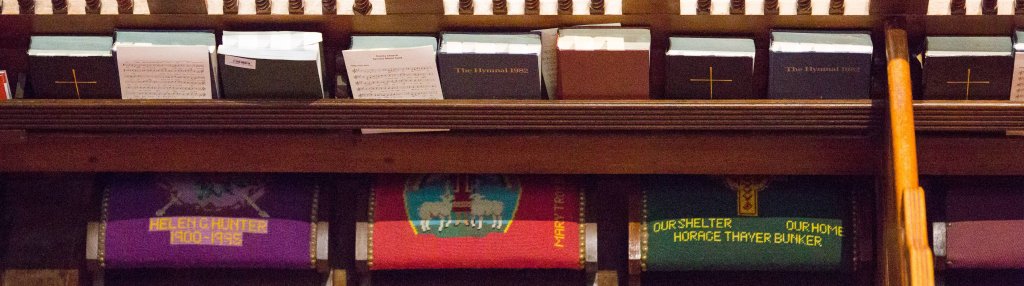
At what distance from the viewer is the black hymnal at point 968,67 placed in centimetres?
246

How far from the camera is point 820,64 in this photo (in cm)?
249

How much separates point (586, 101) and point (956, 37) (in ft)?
2.54

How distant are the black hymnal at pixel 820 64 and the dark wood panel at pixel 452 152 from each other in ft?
0.43

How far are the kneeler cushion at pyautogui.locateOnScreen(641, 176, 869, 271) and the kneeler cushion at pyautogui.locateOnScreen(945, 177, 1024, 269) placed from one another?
214 mm

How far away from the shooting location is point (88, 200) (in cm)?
284

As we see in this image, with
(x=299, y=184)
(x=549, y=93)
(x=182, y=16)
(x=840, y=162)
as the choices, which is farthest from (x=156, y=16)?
(x=840, y=162)

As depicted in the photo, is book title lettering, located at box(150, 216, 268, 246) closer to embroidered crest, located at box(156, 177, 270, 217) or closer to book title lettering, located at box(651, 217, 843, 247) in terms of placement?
Result: embroidered crest, located at box(156, 177, 270, 217)

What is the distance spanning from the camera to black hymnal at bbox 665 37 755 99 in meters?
Result: 2.50

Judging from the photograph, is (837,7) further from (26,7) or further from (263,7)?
(26,7)

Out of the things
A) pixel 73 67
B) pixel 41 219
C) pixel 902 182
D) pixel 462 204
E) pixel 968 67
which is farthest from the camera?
pixel 41 219

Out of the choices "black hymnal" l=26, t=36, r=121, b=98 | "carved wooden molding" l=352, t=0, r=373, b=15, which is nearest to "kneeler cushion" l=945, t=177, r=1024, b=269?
"carved wooden molding" l=352, t=0, r=373, b=15

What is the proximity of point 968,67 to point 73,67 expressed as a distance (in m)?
1.87

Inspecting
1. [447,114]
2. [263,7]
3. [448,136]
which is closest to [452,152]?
[448,136]

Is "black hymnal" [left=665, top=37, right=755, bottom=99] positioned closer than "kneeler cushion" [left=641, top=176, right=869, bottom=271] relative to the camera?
Yes
